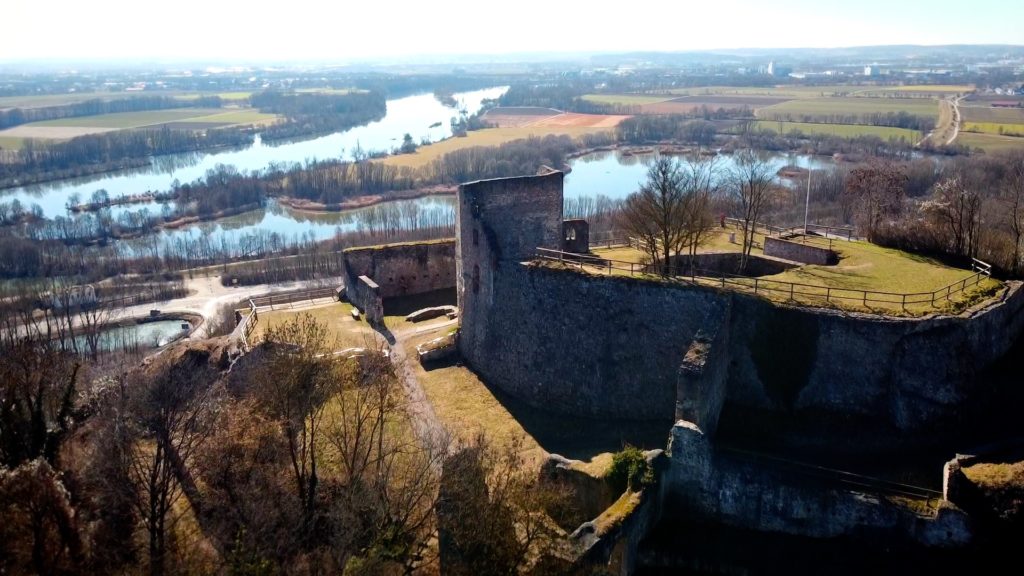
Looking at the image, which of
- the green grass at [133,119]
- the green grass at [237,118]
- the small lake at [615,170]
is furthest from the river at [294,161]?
the green grass at [133,119]

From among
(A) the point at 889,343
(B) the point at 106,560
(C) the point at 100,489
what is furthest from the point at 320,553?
(A) the point at 889,343

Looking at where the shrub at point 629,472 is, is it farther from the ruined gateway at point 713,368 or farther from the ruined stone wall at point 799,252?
the ruined stone wall at point 799,252

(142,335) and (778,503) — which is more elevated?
(778,503)

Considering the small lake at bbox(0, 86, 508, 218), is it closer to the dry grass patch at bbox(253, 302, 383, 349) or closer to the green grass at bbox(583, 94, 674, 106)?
the green grass at bbox(583, 94, 674, 106)

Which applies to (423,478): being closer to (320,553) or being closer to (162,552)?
(320,553)

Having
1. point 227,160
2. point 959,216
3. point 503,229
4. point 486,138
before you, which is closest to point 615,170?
point 486,138

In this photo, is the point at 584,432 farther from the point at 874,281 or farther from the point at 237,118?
the point at 237,118
